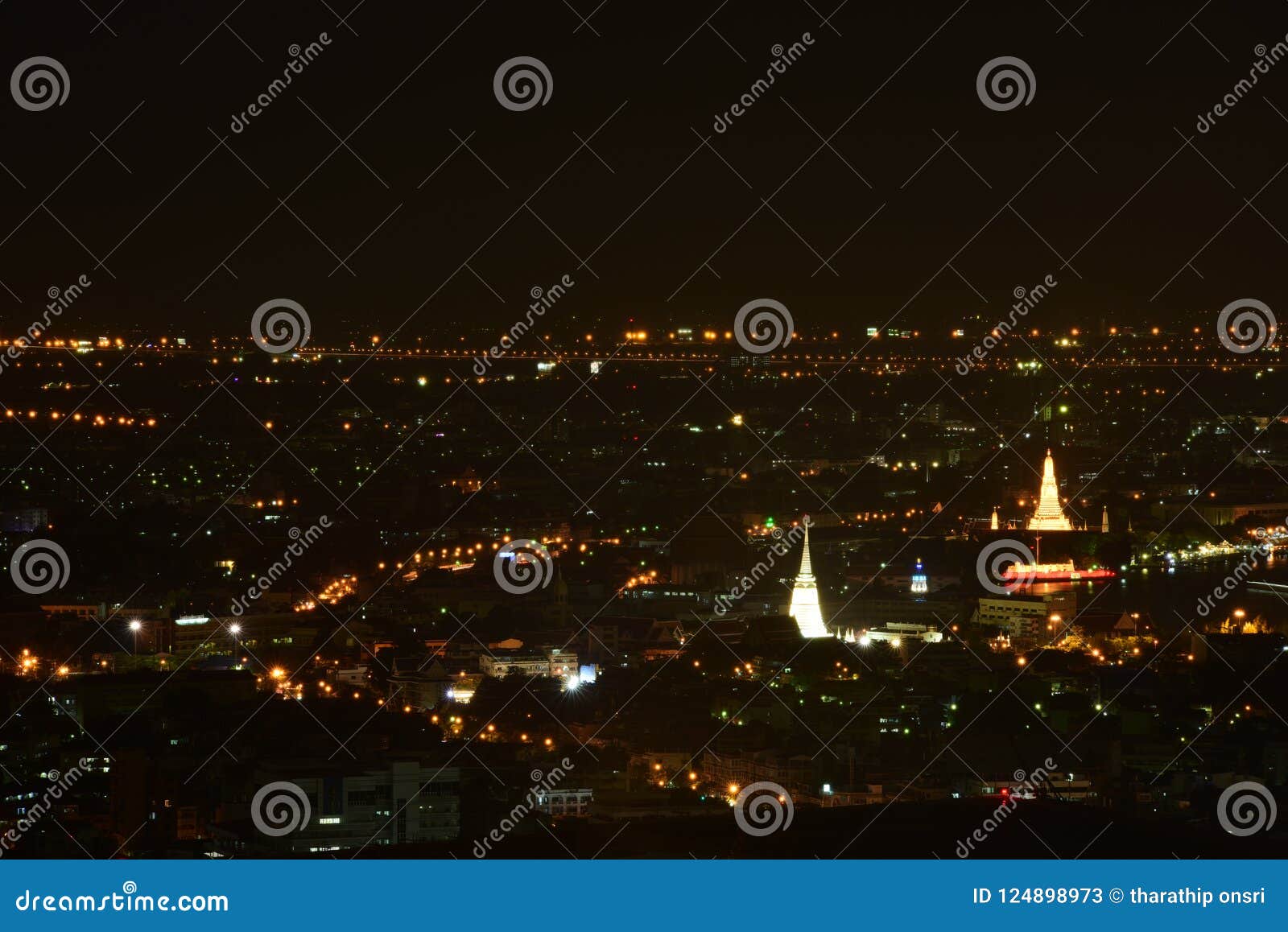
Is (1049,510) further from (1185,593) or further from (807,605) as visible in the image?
(807,605)

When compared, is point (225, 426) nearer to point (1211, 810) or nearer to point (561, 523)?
point (561, 523)

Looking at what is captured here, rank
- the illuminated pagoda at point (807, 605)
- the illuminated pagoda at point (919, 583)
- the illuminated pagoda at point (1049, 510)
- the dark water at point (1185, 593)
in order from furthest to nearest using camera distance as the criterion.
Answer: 1. the illuminated pagoda at point (1049, 510)
2. the illuminated pagoda at point (919, 583)
3. the dark water at point (1185, 593)
4. the illuminated pagoda at point (807, 605)

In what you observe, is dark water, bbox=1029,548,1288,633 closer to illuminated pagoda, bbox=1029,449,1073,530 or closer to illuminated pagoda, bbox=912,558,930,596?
illuminated pagoda, bbox=912,558,930,596

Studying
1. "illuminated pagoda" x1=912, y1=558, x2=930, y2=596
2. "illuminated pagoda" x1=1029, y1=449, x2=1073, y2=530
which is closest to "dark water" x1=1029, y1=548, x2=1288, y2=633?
"illuminated pagoda" x1=912, y1=558, x2=930, y2=596

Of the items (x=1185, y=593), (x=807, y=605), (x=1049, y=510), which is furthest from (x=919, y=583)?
(x=1049, y=510)

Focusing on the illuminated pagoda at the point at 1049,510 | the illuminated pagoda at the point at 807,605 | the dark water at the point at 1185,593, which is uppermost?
the illuminated pagoda at the point at 1049,510

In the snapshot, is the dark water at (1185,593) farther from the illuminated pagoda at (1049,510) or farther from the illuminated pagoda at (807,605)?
the illuminated pagoda at (807,605)

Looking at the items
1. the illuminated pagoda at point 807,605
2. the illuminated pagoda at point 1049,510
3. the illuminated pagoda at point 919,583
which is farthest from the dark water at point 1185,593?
the illuminated pagoda at point 807,605
